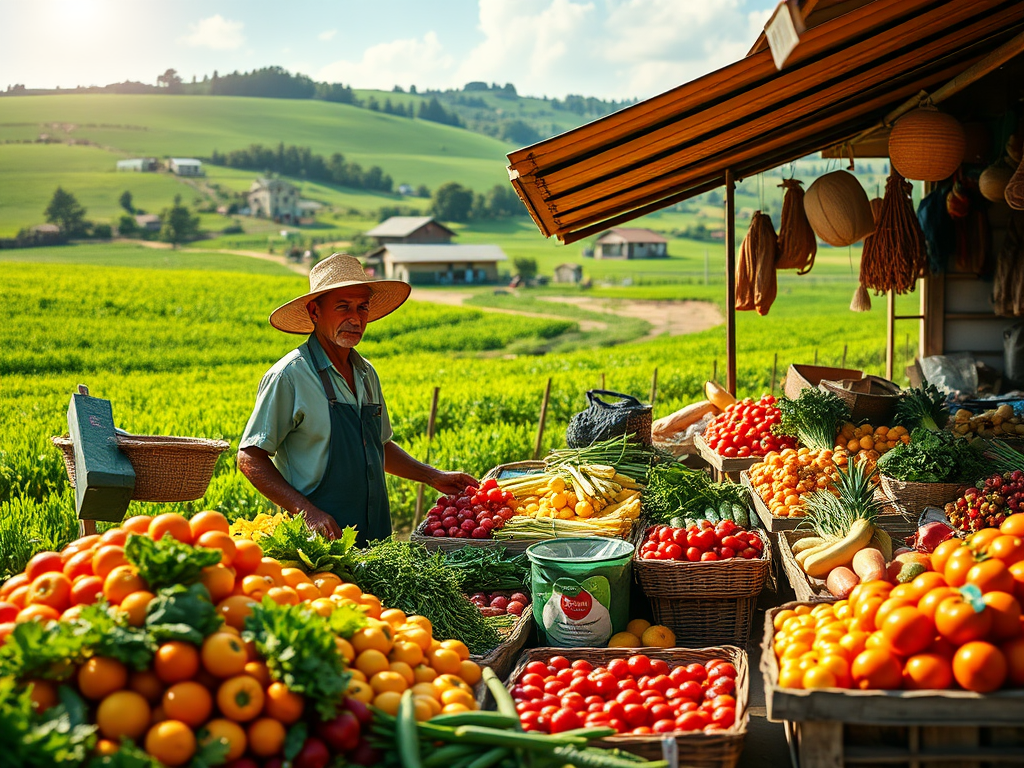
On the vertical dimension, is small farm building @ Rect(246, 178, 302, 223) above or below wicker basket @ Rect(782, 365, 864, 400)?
above

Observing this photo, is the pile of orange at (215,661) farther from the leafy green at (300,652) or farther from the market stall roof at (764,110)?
the market stall roof at (764,110)

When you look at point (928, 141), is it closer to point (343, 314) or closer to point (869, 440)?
point (869, 440)

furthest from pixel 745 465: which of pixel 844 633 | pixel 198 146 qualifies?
pixel 198 146

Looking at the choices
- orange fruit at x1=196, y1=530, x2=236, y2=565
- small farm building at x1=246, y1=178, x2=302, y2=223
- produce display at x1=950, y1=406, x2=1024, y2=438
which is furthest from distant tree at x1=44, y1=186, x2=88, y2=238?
orange fruit at x1=196, y1=530, x2=236, y2=565

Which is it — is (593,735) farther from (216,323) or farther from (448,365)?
(216,323)

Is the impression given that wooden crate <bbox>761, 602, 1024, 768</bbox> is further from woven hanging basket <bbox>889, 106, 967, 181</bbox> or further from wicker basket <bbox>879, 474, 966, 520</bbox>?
woven hanging basket <bbox>889, 106, 967, 181</bbox>

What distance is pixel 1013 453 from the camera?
4.37m

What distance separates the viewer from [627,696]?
277 cm

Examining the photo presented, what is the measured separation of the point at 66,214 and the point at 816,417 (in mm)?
62880

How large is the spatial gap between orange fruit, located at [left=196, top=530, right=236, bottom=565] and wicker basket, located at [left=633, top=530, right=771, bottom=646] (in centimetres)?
206

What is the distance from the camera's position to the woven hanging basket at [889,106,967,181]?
581cm

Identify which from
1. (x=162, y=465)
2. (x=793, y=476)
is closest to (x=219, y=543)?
(x=162, y=465)

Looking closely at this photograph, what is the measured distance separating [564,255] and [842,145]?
85.0 m

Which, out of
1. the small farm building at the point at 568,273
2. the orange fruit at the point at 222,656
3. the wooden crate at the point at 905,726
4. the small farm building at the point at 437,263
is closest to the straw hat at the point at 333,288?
the orange fruit at the point at 222,656
